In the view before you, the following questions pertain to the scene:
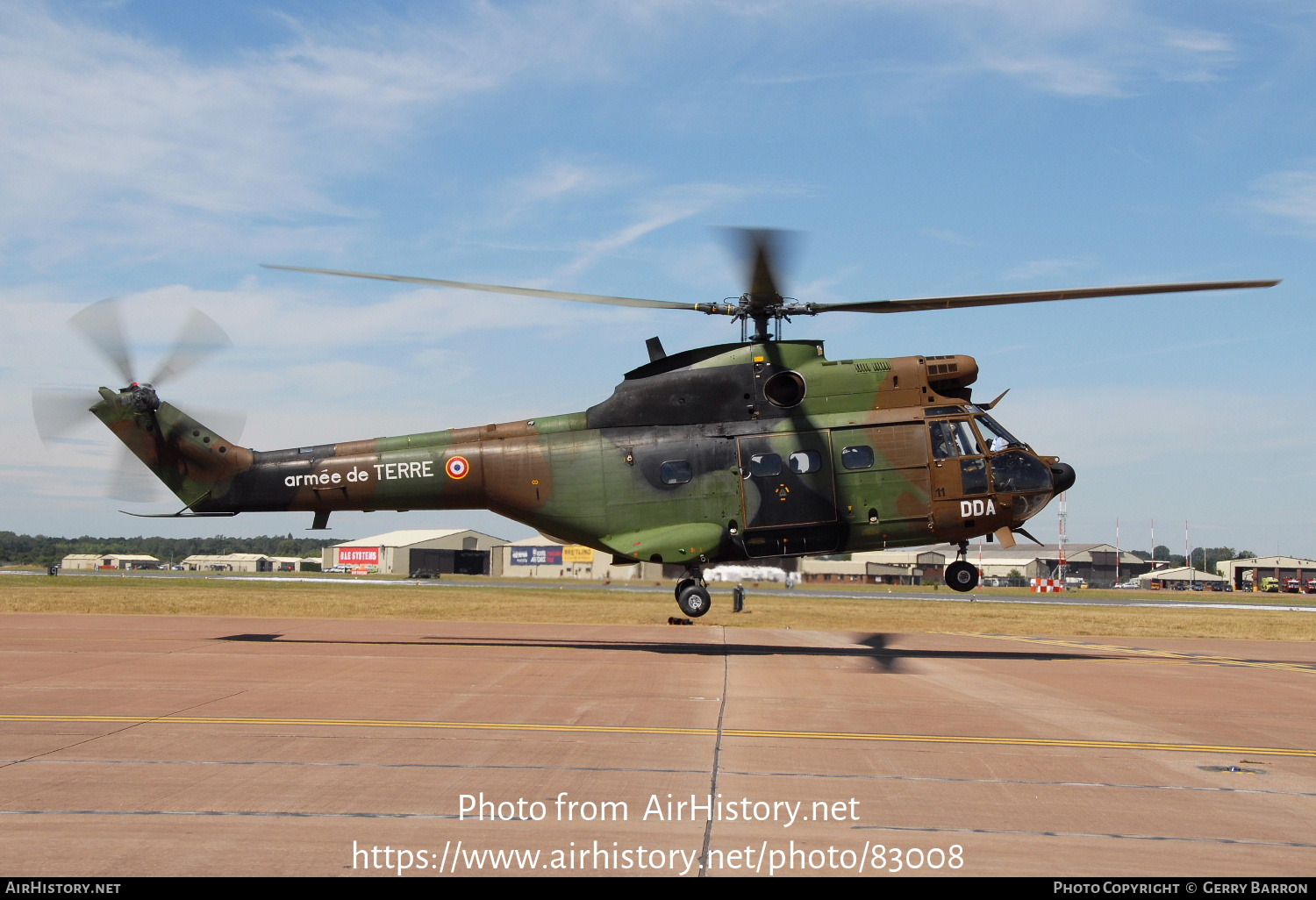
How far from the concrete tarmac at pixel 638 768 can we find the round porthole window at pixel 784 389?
529 centimetres

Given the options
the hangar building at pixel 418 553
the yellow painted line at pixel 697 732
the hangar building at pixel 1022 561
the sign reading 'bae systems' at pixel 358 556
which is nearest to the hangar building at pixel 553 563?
the hangar building at pixel 418 553

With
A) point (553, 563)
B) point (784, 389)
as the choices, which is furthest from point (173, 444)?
point (553, 563)

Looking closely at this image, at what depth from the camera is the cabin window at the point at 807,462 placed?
1891 cm

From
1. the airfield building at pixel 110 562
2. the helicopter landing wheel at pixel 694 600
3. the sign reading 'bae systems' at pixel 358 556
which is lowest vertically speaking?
the airfield building at pixel 110 562

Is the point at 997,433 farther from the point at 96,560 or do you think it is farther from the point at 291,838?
the point at 96,560

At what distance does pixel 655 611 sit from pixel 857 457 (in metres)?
17.5

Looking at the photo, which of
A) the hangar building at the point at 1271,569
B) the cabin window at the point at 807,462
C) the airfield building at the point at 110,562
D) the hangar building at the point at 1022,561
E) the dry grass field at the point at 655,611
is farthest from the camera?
the airfield building at the point at 110,562

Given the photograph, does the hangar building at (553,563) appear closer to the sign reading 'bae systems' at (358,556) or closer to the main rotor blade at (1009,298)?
the sign reading 'bae systems' at (358,556)

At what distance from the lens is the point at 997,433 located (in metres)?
19.3

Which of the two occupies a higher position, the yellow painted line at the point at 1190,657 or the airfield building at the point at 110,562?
the yellow painted line at the point at 1190,657

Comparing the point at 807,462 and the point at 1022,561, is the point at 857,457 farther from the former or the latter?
the point at 1022,561

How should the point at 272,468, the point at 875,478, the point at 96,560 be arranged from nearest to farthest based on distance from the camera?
the point at 875,478 < the point at 272,468 < the point at 96,560
